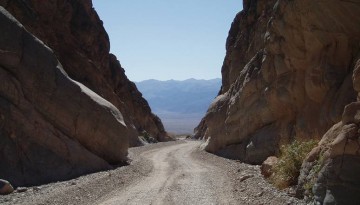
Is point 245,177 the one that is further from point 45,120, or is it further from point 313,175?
point 45,120

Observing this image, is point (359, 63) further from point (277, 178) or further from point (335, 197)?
point (277, 178)

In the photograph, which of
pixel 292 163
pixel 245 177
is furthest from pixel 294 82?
pixel 292 163

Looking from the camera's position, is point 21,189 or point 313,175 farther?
point 21,189

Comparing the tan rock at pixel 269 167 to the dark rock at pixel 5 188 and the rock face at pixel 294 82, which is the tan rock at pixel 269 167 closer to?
the rock face at pixel 294 82

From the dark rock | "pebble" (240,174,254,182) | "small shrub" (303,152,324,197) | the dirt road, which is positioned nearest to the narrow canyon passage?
the dirt road

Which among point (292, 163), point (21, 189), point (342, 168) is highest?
point (342, 168)

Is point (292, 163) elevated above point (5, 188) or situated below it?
above

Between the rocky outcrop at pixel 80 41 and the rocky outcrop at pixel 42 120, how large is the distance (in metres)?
19.1

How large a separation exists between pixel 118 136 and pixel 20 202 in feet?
34.2

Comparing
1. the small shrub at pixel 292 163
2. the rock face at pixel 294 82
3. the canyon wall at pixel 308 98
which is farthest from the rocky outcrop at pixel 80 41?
the small shrub at pixel 292 163

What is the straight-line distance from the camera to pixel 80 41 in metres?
56.6

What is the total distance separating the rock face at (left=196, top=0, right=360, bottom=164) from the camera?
17.5m

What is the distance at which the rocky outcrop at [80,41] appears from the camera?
44.4 metres

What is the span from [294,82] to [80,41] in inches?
1602
